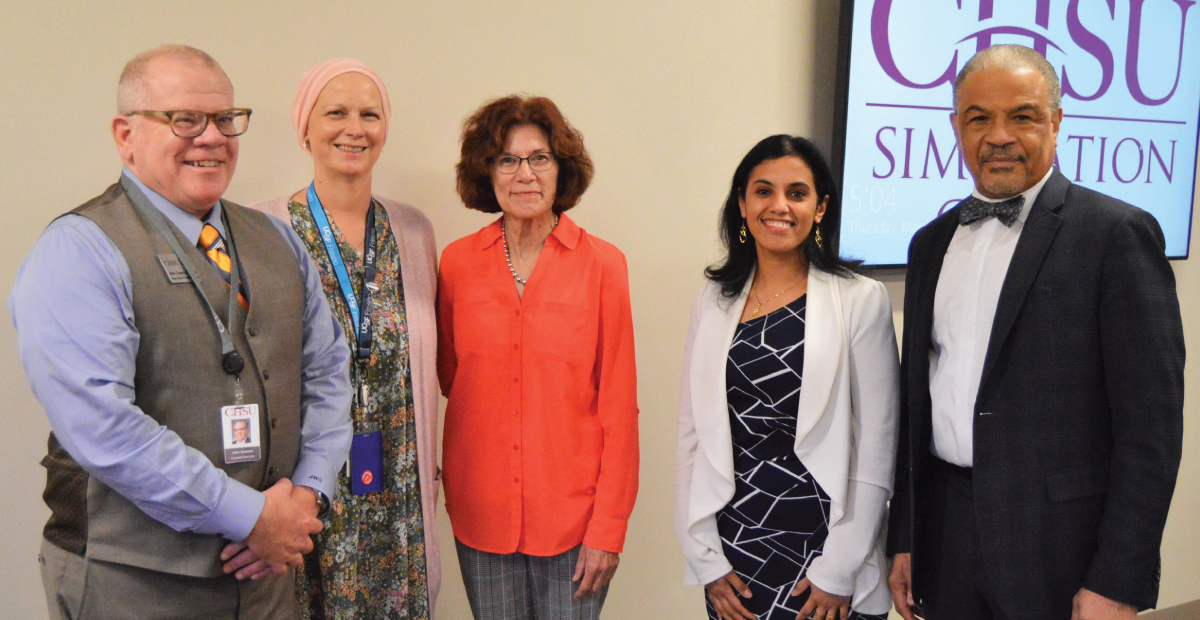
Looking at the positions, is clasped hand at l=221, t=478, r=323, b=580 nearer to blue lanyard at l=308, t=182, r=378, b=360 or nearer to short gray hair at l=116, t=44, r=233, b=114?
blue lanyard at l=308, t=182, r=378, b=360

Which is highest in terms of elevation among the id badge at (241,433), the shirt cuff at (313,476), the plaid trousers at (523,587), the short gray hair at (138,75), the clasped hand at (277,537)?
the short gray hair at (138,75)

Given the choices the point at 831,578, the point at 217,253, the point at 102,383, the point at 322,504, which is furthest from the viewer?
the point at 831,578

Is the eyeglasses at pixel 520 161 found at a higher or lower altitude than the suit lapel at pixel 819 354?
higher

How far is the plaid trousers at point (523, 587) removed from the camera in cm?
223

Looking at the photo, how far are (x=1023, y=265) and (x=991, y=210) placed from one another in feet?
0.58

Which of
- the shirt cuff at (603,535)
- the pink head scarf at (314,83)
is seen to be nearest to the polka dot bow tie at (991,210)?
the shirt cuff at (603,535)

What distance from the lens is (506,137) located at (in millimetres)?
2234

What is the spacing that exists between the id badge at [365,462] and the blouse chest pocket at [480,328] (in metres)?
0.33

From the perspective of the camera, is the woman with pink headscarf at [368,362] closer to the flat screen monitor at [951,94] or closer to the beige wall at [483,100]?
the beige wall at [483,100]

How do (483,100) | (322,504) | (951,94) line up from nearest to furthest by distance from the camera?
1. (322,504)
2. (483,100)
3. (951,94)

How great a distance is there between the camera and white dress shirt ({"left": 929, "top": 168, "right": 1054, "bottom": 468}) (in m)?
1.83

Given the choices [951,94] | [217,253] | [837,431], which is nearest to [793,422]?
[837,431]

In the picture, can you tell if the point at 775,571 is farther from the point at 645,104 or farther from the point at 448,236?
the point at 645,104

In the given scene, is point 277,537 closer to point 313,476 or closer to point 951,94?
point 313,476
